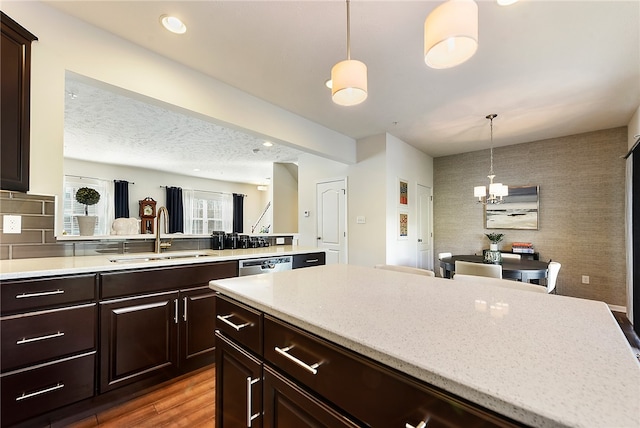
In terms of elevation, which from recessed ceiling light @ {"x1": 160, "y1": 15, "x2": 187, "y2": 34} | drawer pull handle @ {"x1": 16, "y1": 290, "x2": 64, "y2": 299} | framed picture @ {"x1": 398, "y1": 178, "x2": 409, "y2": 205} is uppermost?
recessed ceiling light @ {"x1": 160, "y1": 15, "x2": 187, "y2": 34}

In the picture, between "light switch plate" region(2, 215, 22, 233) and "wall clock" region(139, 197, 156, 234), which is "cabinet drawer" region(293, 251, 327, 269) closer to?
"light switch plate" region(2, 215, 22, 233)

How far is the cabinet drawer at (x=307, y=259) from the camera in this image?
292 cm

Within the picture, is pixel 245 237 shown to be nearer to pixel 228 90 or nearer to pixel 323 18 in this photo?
pixel 228 90

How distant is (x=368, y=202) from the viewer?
14.2 feet

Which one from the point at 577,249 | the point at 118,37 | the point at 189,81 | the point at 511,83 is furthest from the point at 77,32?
the point at 577,249

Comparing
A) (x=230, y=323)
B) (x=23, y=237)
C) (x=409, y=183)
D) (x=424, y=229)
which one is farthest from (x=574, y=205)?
(x=23, y=237)

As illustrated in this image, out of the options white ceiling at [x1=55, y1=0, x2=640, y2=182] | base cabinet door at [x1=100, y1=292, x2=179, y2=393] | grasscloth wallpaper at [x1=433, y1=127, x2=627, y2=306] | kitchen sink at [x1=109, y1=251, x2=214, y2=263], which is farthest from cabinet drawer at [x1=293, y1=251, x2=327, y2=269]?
grasscloth wallpaper at [x1=433, y1=127, x2=627, y2=306]

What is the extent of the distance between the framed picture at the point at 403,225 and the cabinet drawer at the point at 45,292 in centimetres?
390

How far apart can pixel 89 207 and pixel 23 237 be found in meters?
5.39

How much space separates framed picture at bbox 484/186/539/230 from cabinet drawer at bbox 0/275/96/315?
548 centimetres

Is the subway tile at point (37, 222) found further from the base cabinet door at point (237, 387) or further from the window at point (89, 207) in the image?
the window at point (89, 207)

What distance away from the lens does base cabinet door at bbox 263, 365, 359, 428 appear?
747mm

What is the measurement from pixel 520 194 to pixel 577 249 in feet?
3.66

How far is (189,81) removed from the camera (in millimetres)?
2406
